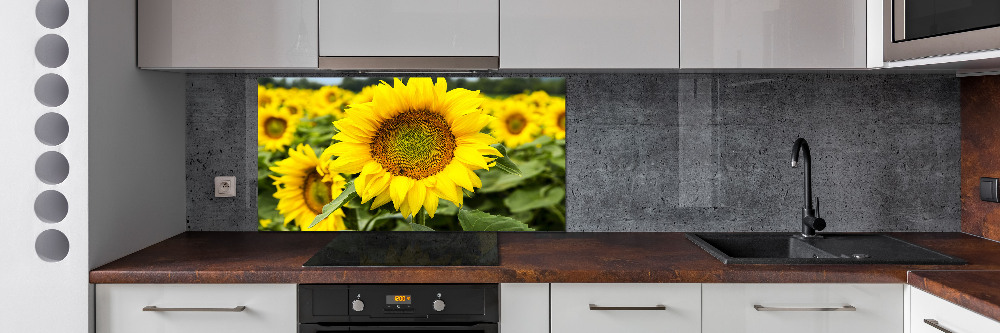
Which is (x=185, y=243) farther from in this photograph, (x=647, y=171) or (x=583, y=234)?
(x=647, y=171)

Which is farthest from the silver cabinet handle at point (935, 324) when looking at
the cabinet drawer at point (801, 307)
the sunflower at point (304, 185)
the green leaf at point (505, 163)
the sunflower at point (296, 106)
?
the sunflower at point (296, 106)

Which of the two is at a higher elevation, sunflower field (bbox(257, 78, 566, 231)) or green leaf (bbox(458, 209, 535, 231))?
sunflower field (bbox(257, 78, 566, 231))

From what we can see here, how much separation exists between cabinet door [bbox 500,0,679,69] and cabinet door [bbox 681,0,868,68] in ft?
0.20

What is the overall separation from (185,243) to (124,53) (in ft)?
1.84

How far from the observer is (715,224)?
2307 mm

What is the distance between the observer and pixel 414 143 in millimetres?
1984

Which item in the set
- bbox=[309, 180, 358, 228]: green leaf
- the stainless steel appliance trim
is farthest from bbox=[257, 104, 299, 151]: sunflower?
the stainless steel appliance trim

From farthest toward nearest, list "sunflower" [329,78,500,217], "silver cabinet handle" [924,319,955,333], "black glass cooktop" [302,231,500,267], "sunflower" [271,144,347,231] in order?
"sunflower" [271,144,347,231], "sunflower" [329,78,500,217], "black glass cooktop" [302,231,500,267], "silver cabinet handle" [924,319,955,333]

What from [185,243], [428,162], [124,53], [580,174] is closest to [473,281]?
[428,162]

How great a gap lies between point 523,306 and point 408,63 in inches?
28.5

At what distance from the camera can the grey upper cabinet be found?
1939 millimetres

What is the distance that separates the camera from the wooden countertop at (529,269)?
65.2 inches
